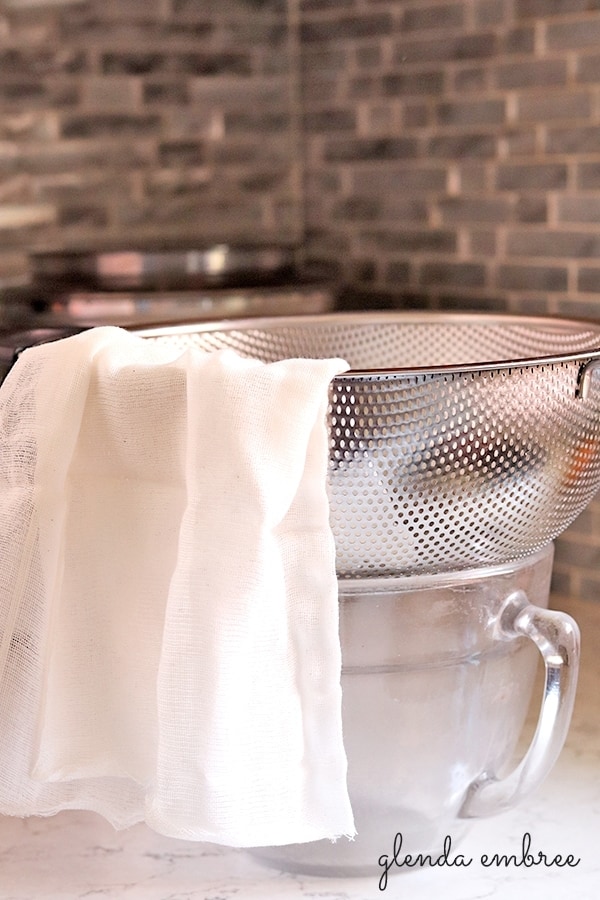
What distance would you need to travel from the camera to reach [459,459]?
689 millimetres

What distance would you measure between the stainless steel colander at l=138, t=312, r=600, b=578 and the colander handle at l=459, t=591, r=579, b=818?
40mm

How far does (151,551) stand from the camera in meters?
0.66

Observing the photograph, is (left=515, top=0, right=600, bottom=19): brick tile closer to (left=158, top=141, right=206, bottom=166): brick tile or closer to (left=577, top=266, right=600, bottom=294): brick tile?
(left=577, top=266, right=600, bottom=294): brick tile

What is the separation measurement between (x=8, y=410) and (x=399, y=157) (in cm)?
107

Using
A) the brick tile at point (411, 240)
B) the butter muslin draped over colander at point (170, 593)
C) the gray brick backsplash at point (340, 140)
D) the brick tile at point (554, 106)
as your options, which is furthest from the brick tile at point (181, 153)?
the butter muslin draped over colander at point (170, 593)

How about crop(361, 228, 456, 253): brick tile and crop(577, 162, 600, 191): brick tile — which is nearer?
crop(577, 162, 600, 191): brick tile

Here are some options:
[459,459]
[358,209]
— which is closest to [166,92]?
[358,209]

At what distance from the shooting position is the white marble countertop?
0.79 metres

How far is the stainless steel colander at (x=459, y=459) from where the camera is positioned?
667 millimetres

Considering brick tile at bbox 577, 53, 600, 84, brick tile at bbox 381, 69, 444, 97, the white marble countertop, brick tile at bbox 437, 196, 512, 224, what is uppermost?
brick tile at bbox 577, 53, 600, 84

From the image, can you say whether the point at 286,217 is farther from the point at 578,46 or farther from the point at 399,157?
the point at 578,46

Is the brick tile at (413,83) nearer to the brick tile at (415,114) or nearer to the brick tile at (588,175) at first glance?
the brick tile at (415,114)

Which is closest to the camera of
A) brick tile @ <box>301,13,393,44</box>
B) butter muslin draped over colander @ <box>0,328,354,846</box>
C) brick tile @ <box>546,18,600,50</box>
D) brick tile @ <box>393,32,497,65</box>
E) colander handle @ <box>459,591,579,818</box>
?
butter muslin draped over colander @ <box>0,328,354,846</box>

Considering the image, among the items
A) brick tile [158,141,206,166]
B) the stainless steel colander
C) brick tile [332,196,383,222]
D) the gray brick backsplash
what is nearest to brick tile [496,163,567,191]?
the gray brick backsplash
